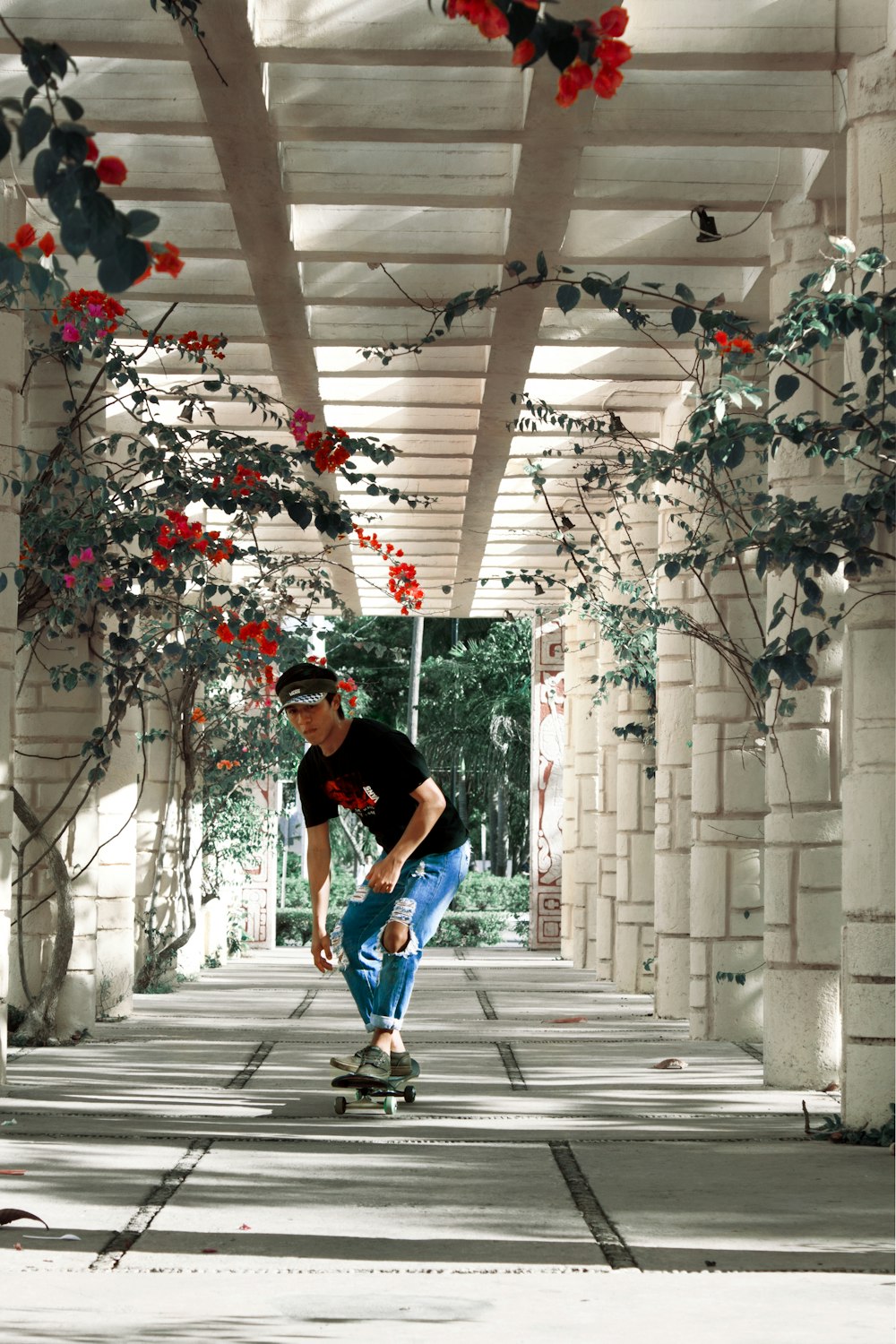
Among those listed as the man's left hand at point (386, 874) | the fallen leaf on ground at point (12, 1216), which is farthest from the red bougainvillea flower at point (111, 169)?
the man's left hand at point (386, 874)

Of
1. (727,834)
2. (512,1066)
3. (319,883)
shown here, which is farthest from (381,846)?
(727,834)

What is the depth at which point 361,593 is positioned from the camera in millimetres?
18500

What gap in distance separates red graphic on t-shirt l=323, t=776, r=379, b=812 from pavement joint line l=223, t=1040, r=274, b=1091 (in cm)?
138

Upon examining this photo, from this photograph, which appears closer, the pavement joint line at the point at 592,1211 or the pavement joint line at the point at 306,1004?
the pavement joint line at the point at 592,1211

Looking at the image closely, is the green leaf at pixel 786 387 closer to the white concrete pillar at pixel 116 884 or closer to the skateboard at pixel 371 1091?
the skateboard at pixel 371 1091

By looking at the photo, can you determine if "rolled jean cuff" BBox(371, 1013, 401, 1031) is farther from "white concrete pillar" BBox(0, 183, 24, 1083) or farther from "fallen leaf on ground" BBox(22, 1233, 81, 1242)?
"fallen leaf on ground" BBox(22, 1233, 81, 1242)

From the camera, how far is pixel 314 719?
6.29m

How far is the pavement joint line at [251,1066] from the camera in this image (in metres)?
7.11

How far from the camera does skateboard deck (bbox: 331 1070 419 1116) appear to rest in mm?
6148

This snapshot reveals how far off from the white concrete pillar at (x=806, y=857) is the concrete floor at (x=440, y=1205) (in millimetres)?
293

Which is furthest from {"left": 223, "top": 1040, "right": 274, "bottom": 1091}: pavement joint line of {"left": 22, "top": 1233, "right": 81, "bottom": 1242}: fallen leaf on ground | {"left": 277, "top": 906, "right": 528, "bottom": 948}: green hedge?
{"left": 277, "top": 906, "right": 528, "bottom": 948}: green hedge

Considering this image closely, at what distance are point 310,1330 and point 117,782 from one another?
7.75 meters

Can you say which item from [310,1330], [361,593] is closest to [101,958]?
[310,1330]

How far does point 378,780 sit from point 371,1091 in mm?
1114
